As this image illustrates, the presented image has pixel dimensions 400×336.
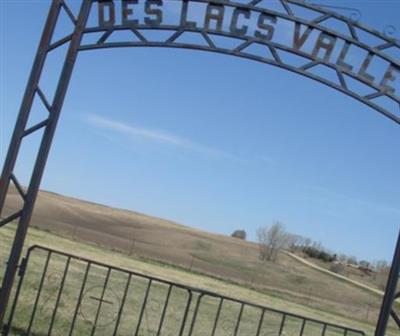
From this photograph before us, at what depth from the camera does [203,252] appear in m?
67.4

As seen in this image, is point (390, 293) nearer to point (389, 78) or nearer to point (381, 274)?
point (389, 78)

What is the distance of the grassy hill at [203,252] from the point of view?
151 feet

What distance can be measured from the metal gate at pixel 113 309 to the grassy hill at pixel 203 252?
21409 millimetres

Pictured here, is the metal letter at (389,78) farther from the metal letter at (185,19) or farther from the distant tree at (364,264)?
the distant tree at (364,264)

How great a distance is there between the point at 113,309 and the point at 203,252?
54232 millimetres

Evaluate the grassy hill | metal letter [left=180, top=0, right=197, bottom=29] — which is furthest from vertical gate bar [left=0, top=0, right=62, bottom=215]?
the grassy hill

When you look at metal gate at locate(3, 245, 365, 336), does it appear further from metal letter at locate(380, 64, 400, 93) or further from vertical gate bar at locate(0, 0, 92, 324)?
metal letter at locate(380, 64, 400, 93)

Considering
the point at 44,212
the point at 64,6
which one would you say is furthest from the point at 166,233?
the point at 64,6

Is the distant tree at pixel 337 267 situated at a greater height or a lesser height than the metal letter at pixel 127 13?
lesser

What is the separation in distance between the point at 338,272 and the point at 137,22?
91.7 metres

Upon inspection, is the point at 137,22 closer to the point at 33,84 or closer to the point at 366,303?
the point at 33,84

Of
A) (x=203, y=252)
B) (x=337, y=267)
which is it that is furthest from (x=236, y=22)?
(x=337, y=267)

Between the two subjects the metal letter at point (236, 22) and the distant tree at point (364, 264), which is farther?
the distant tree at point (364, 264)

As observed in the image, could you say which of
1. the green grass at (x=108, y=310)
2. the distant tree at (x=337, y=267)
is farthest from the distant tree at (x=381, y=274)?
the green grass at (x=108, y=310)
